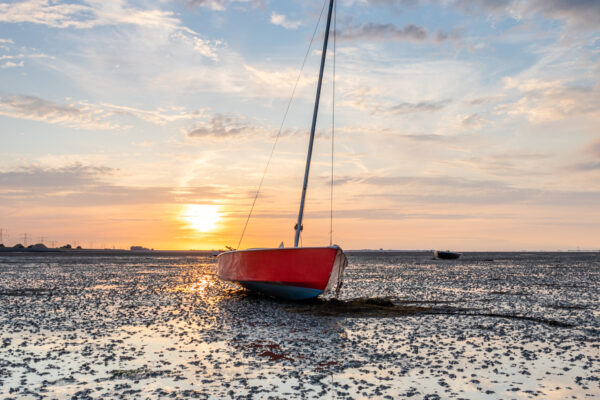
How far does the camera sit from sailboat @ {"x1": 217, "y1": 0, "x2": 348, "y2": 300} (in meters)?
17.6

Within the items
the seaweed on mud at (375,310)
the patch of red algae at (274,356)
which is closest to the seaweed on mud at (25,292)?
the seaweed on mud at (375,310)

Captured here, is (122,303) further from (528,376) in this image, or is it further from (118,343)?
(528,376)

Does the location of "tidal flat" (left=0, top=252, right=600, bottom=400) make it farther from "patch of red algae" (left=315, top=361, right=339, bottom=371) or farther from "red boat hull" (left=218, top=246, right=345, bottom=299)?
"red boat hull" (left=218, top=246, right=345, bottom=299)

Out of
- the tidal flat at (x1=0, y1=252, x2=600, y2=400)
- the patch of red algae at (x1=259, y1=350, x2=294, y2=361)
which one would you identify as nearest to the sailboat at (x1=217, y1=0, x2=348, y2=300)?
the tidal flat at (x1=0, y1=252, x2=600, y2=400)

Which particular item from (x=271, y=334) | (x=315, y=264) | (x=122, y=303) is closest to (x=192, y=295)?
(x=122, y=303)

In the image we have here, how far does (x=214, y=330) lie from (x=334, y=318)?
388 centimetres

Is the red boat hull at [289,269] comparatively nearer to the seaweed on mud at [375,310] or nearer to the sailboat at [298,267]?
the sailboat at [298,267]

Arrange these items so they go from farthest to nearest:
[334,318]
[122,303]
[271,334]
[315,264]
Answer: [122,303], [315,264], [334,318], [271,334]

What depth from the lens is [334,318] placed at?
15.2 m

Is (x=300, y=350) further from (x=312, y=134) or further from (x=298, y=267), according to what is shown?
(x=312, y=134)

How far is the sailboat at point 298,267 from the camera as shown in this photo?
691 inches

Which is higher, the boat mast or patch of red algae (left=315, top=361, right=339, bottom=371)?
the boat mast

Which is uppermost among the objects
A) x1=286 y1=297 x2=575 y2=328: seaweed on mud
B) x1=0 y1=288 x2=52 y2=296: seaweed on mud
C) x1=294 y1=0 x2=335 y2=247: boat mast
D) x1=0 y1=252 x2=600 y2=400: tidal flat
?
x1=294 y1=0 x2=335 y2=247: boat mast

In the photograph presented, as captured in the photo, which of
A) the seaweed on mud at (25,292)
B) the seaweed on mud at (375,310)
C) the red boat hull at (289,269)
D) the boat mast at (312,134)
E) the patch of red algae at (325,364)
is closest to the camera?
the patch of red algae at (325,364)
